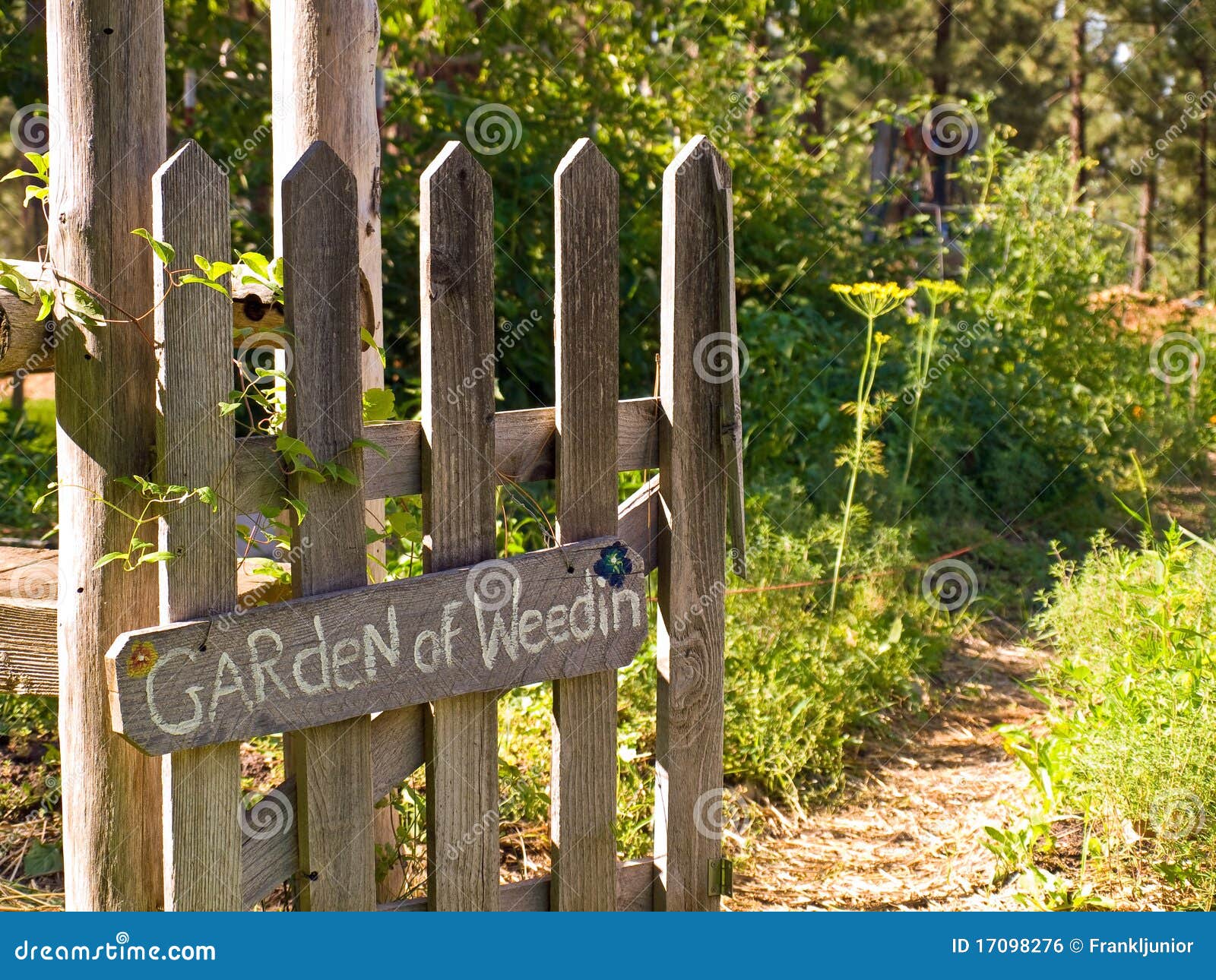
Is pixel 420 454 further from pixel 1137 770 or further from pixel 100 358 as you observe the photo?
pixel 1137 770

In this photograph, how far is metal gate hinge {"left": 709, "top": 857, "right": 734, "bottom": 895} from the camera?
2.54m

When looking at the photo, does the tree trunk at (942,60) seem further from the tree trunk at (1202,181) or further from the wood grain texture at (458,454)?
the wood grain texture at (458,454)

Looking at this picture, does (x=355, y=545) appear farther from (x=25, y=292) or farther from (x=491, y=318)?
(x=25, y=292)

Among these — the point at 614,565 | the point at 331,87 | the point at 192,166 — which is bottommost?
the point at 614,565

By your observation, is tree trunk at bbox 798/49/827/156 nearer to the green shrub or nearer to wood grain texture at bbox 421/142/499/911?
the green shrub

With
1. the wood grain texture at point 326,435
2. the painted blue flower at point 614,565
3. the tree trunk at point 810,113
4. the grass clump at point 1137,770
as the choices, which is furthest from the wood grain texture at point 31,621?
the tree trunk at point 810,113

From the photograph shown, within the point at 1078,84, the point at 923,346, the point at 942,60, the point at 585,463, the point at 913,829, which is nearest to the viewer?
the point at 585,463

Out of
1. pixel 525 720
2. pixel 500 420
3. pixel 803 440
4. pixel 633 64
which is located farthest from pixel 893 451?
pixel 500 420

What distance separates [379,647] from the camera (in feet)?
6.62

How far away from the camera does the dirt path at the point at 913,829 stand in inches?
115

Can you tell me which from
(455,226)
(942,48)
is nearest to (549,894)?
(455,226)

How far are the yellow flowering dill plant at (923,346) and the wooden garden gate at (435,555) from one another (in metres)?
2.08

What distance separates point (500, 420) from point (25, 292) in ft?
2.63

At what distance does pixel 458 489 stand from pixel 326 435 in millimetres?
259
